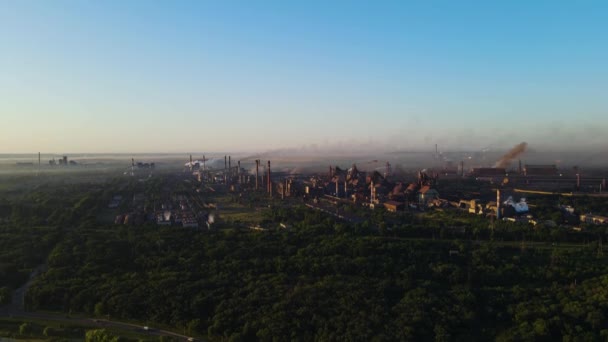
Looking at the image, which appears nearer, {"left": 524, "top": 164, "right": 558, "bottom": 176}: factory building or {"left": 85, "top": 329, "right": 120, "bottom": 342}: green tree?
{"left": 85, "top": 329, "right": 120, "bottom": 342}: green tree

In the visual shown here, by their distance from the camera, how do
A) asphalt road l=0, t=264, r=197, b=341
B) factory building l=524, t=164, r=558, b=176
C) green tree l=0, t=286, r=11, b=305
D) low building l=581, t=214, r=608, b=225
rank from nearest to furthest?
asphalt road l=0, t=264, r=197, b=341
green tree l=0, t=286, r=11, b=305
low building l=581, t=214, r=608, b=225
factory building l=524, t=164, r=558, b=176

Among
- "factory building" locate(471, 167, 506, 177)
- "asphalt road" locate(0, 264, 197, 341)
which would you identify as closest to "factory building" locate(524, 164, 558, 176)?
"factory building" locate(471, 167, 506, 177)

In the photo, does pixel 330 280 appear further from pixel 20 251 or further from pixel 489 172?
pixel 489 172

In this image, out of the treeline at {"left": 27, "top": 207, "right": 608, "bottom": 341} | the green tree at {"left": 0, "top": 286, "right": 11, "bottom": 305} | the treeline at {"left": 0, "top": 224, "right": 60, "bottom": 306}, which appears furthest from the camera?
the treeline at {"left": 0, "top": 224, "right": 60, "bottom": 306}

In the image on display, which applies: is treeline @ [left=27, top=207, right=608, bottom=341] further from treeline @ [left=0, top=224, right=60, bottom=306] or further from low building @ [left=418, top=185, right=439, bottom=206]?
low building @ [left=418, top=185, right=439, bottom=206]

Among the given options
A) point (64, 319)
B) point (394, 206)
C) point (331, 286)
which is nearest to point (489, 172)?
point (394, 206)

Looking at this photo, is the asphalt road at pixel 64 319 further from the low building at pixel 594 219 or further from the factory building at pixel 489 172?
the factory building at pixel 489 172

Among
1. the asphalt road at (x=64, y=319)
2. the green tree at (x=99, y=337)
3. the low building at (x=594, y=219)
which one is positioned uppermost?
the low building at (x=594, y=219)

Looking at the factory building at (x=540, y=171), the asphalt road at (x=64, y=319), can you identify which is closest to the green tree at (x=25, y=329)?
the asphalt road at (x=64, y=319)

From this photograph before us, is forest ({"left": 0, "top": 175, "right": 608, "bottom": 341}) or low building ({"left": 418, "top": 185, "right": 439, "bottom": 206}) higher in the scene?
low building ({"left": 418, "top": 185, "right": 439, "bottom": 206})
